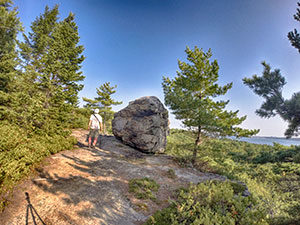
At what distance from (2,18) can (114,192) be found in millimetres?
19053

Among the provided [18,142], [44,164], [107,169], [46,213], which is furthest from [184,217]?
[18,142]

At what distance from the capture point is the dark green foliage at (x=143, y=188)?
183 inches

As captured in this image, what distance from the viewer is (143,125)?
1129 centimetres

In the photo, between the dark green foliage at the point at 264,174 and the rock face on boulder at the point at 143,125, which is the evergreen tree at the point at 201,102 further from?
the rock face on boulder at the point at 143,125

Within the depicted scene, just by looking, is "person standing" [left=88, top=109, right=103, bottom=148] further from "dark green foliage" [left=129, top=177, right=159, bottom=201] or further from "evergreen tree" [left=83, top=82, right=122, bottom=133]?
"evergreen tree" [left=83, top=82, right=122, bottom=133]

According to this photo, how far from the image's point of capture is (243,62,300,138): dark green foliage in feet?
35.8

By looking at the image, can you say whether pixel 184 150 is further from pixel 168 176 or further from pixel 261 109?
pixel 261 109

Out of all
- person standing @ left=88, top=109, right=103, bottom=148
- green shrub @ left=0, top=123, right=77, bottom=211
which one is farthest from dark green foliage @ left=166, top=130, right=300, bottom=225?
green shrub @ left=0, top=123, right=77, bottom=211

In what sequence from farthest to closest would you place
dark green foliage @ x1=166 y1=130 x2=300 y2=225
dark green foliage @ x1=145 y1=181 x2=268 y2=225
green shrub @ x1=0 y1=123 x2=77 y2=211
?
dark green foliage @ x1=166 y1=130 x2=300 y2=225
green shrub @ x1=0 y1=123 x2=77 y2=211
dark green foliage @ x1=145 y1=181 x2=268 y2=225

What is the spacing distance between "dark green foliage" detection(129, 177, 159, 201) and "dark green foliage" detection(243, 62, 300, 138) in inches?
510

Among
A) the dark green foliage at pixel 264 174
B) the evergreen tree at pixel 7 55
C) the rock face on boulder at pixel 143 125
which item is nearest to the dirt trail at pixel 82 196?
the dark green foliage at pixel 264 174

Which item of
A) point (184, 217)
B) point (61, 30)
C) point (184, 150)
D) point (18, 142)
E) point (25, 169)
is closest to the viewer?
point (184, 217)

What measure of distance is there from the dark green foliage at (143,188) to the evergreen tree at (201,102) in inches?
201

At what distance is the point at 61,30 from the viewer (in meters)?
10.6
